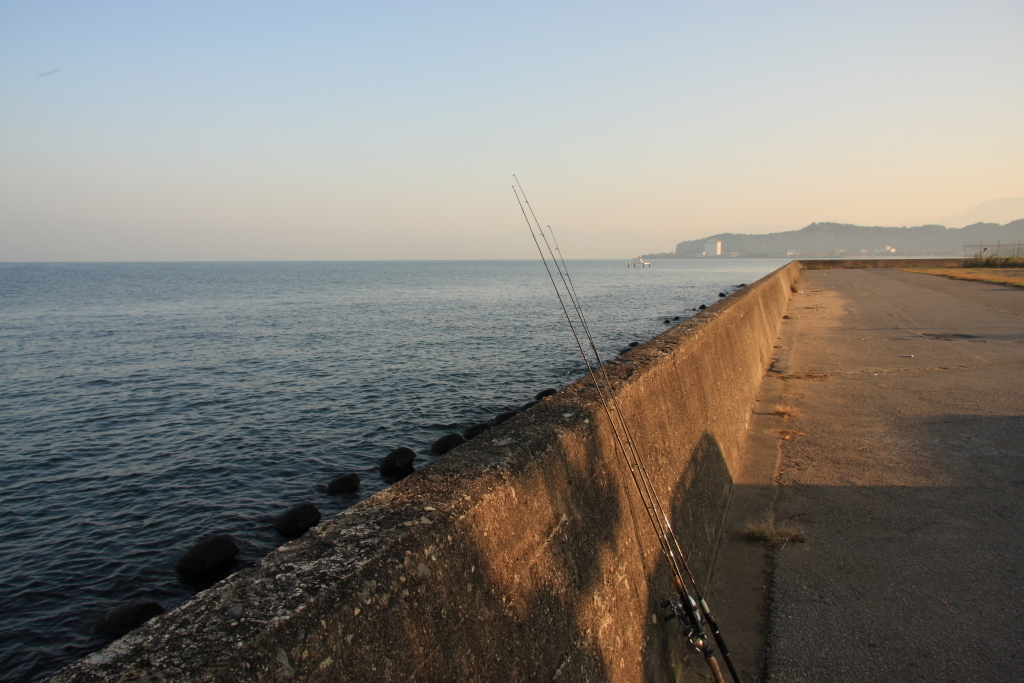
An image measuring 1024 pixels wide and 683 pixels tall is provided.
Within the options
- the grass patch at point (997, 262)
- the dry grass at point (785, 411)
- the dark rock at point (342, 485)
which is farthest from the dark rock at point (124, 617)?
the grass patch at point (997, 262)

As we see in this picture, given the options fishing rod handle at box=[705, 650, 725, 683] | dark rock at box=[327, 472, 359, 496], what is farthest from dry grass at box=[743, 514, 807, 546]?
dark rock at box=[327, 472, 359, 496]

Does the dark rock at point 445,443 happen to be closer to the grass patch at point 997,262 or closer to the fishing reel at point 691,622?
the fishing reel at point 691,622

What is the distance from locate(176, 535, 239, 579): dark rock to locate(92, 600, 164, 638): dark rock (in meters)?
0.90

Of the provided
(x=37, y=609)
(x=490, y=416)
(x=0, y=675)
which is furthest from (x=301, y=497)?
(x=490, y=416)

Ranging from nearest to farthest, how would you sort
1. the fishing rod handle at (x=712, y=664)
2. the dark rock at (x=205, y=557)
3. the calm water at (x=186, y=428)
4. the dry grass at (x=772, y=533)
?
1. the fishing rod handle at (x=712, y=664)
2. the dry grass at (x=772, y=533)
3. the dark rock at (x=205, y=557)
4. the calm water at (x=186, y=428)

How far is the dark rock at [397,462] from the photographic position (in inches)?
408

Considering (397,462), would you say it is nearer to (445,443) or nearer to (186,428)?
(445,443)

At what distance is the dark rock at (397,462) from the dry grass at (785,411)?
5674mm

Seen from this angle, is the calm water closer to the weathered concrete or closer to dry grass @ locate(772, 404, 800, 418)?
dry grass @ locate(772, 404, 800, 418)

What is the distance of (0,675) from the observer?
5906 mm

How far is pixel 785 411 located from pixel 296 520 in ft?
20.5

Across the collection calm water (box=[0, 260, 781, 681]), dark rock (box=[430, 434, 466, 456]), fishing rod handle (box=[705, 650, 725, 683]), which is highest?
fishing rod handle (box=[705, 650, 725, 683])

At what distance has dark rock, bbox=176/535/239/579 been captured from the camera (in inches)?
293

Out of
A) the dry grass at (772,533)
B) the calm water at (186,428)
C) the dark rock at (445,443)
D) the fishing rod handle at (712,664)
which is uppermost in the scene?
the fishing rod handle at (712,664)
